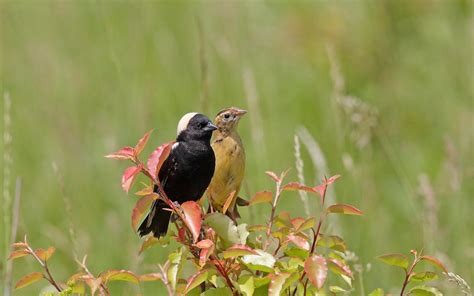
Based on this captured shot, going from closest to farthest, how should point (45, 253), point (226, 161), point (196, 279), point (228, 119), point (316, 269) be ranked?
point (316, 269) → point (196, 279) → point (45, 253) → point (226, 161) → point (228, 119)

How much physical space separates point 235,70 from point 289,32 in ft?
3.49

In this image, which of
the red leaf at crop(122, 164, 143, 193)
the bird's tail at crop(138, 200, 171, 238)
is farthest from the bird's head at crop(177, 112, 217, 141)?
the red leaf at crop(122, 164, 143, 193)

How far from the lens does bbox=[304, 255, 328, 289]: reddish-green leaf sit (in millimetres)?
2131

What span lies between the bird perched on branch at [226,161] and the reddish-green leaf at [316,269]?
1.27 metres

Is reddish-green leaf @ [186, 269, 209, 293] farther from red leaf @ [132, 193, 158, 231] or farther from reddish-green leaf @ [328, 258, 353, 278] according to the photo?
reddish-green leaf @ [328, 258, 353, 278]

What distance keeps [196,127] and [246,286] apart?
85 cm

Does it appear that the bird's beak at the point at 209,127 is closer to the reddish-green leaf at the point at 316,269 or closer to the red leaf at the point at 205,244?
the red leaf at the point at 205,244

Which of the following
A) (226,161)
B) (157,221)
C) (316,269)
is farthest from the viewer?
(226,161)

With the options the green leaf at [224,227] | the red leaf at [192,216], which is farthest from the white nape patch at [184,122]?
the red leaf at [192,216]

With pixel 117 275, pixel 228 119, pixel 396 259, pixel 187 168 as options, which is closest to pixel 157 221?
pixel 187 168

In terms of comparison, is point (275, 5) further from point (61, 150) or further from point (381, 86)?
point (61, 150)

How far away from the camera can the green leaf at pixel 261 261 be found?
228 cm

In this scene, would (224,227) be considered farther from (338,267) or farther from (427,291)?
(427,291)

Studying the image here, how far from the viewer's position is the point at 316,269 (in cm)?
216
